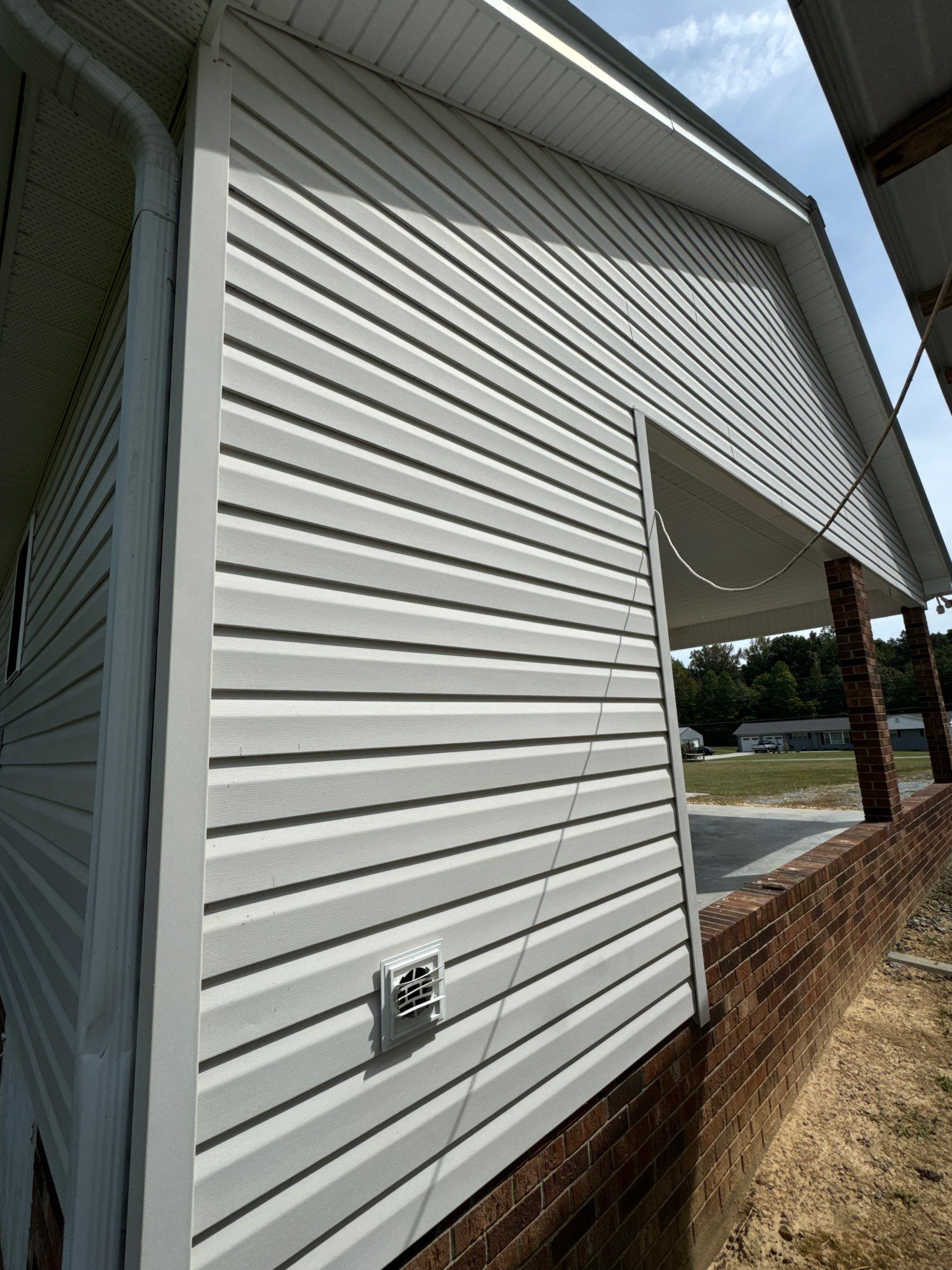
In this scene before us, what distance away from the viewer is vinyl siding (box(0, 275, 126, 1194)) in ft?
5.54

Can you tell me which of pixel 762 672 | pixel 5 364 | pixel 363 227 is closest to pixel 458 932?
pixel 363 227

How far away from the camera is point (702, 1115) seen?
2518 mm

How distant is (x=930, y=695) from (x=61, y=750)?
8.70 metres

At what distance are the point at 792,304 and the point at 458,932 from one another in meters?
5.78

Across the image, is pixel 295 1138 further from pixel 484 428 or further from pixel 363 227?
pixel 363 227

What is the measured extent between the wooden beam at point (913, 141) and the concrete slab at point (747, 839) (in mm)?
3582

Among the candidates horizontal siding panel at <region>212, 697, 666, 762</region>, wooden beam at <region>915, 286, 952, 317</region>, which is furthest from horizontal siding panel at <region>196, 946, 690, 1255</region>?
wooden beam at <region>915, 286, 952, 317</region>

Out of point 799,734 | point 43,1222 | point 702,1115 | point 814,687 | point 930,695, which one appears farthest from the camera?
point 814,687

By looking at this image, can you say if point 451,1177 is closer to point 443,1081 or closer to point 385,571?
point 443,1081

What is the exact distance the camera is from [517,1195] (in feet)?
5.48

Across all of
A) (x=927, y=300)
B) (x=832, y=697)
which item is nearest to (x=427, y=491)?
(x=927, y=300)

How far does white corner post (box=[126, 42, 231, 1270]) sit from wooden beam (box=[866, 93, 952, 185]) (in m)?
2.97

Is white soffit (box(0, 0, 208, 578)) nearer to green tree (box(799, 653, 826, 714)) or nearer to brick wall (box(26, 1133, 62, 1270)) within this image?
brick wall (box(26, 1133, 62, 1270))

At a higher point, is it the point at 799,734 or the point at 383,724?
the point at 383,724
